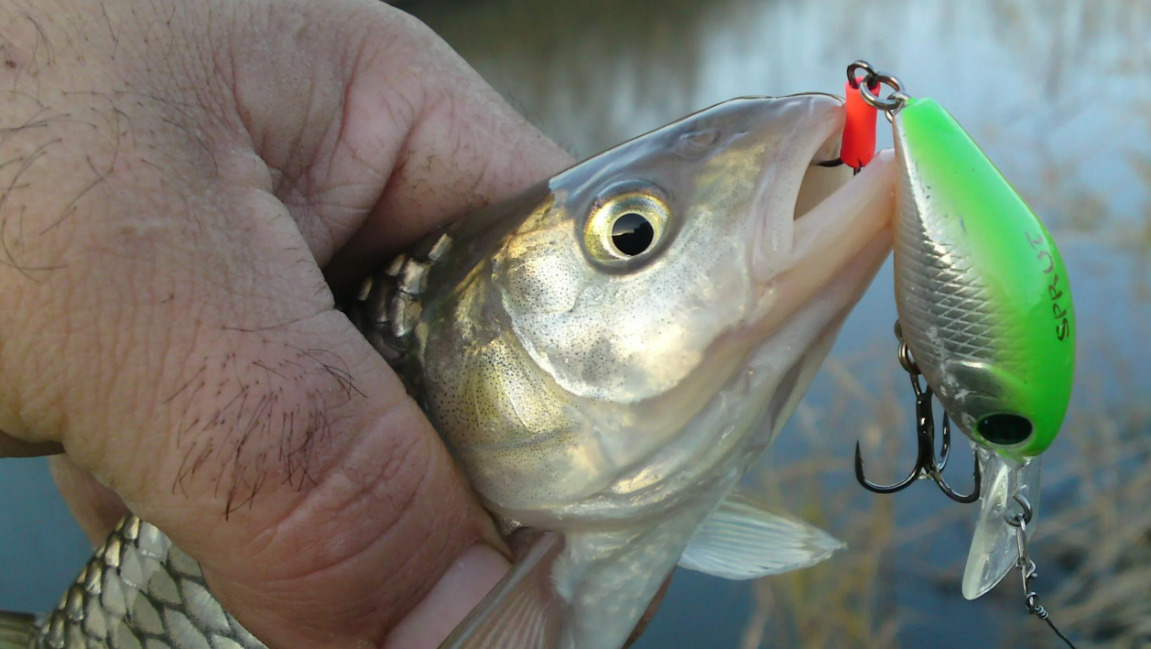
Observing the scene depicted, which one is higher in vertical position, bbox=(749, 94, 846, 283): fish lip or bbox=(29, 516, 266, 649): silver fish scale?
bbox=(749, 94, 846, 283): fish lip

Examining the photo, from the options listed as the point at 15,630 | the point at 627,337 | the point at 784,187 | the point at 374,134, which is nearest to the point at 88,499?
the point at 15,630

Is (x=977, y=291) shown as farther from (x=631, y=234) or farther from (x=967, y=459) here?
(x=967, y=459)

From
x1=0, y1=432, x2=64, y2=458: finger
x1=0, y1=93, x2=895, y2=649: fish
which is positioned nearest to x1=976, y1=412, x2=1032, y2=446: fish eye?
x1=0, y1=93, x2=895, y2=649: fish

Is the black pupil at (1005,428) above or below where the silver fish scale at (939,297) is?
below

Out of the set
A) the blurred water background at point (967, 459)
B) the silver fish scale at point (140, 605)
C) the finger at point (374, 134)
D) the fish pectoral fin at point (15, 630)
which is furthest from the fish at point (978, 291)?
the fish pectoral fin at point (15, 630)

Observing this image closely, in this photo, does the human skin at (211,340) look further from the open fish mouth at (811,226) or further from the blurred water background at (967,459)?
the blurred water background at (967,459)

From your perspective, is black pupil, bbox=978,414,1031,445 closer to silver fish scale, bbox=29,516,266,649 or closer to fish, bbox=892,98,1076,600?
fish, bbox=892,98,1076,600

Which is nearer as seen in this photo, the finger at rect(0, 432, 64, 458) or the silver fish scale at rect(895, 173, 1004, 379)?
the silver fish scale at rect(895, 173, 1004, 379)
